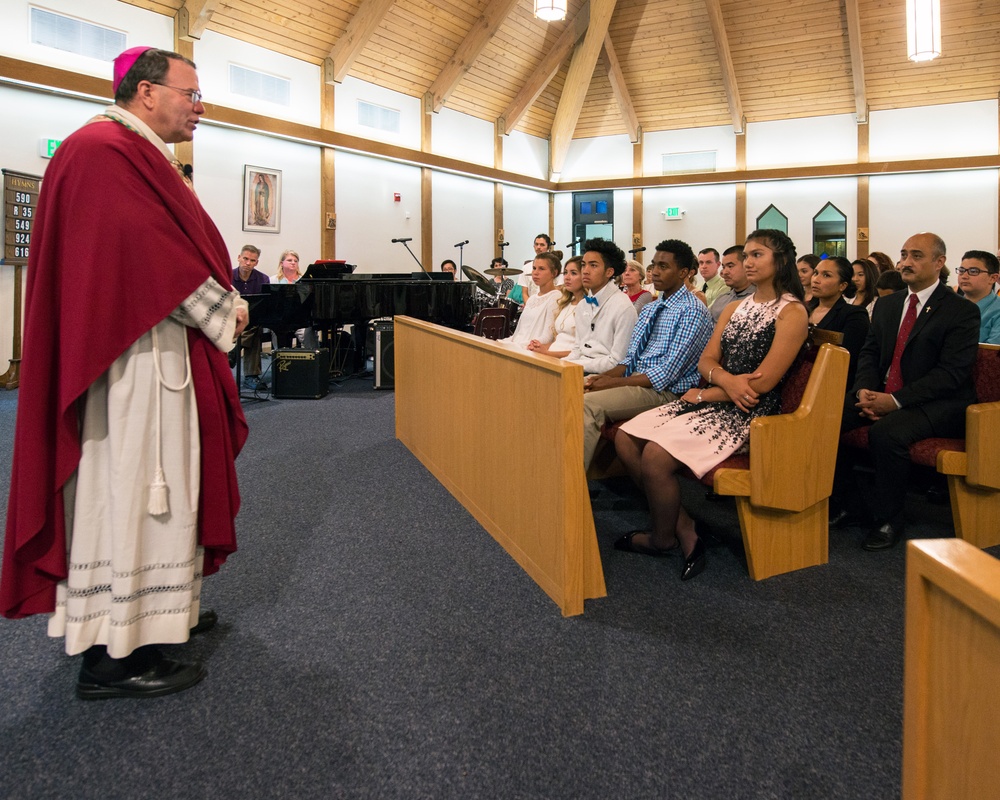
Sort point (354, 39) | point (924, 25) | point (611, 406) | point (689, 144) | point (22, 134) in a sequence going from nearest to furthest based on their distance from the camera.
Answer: point (611, 406) → point (924, 25) → point (22, 134) → point (354, 39) → point (689, 144)

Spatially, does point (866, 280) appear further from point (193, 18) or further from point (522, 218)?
point (522, 218)

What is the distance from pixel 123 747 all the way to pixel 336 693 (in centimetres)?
47

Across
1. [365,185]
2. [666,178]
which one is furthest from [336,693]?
[666,178]

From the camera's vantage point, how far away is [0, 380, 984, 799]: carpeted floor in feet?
4.86

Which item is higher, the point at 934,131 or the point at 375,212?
the point at 934,131

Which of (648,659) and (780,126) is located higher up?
(780,126)

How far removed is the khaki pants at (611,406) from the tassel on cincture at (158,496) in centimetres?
169

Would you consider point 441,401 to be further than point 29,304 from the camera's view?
Yes

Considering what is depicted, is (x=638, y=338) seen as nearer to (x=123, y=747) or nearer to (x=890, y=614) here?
(x=890, y=614)

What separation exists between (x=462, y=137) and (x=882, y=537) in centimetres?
1039

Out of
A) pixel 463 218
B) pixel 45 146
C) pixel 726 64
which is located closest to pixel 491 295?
pixel 463 218

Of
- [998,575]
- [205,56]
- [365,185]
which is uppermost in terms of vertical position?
[205,56]

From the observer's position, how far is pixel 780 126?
1197 cm

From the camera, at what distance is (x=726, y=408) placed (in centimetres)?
267
